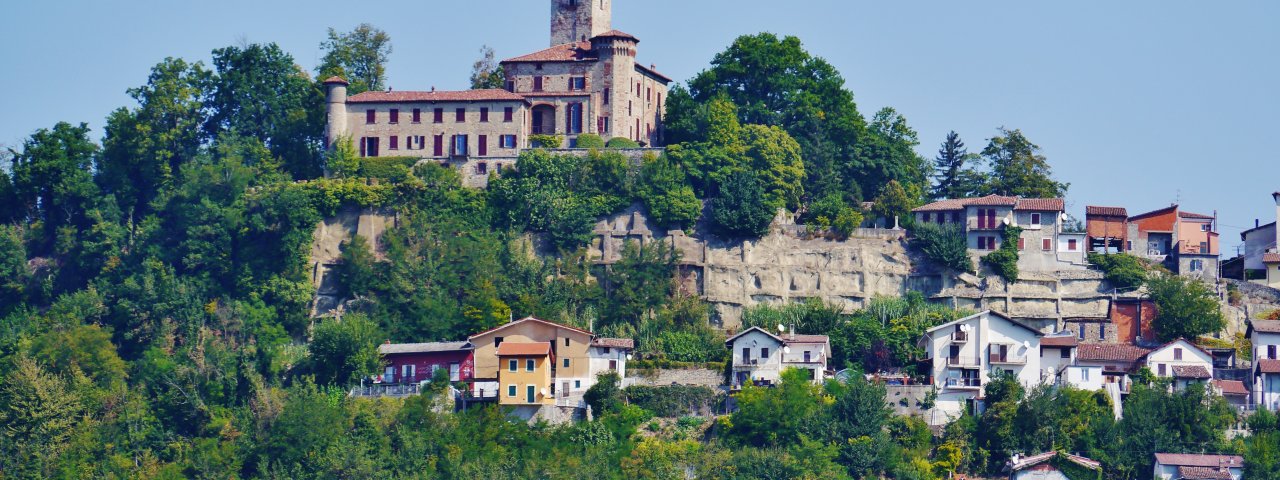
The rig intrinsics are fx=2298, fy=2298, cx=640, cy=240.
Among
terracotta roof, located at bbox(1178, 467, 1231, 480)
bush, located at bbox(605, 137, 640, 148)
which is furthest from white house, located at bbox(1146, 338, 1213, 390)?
bush, located at bbox(605, 137, 640, 148)

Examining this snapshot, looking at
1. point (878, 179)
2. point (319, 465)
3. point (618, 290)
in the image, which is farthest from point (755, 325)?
point (319, 465)

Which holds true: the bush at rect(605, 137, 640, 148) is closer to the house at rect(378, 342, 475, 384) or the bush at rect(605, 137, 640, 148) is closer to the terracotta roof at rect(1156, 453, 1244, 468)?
the house at rect(378, 342, 475, 384)

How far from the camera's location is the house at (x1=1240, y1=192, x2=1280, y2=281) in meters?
89.3

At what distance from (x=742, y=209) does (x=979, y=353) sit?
1196cm

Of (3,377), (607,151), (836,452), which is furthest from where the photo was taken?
(607,151)

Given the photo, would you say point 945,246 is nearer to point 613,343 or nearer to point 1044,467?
point 1044,467

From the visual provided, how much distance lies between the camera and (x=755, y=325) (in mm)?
86500

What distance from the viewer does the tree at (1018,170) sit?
312 feet

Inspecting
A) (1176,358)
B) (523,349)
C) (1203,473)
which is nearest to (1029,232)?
(1176,358)

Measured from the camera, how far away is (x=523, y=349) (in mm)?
81750

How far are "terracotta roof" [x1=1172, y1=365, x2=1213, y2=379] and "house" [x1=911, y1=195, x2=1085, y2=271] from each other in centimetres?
818

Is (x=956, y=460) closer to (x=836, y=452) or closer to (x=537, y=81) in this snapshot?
(x=836, y=452)

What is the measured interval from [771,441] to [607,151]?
18.5m

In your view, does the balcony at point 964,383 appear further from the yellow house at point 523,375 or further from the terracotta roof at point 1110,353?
the yellow house at point 523,375
